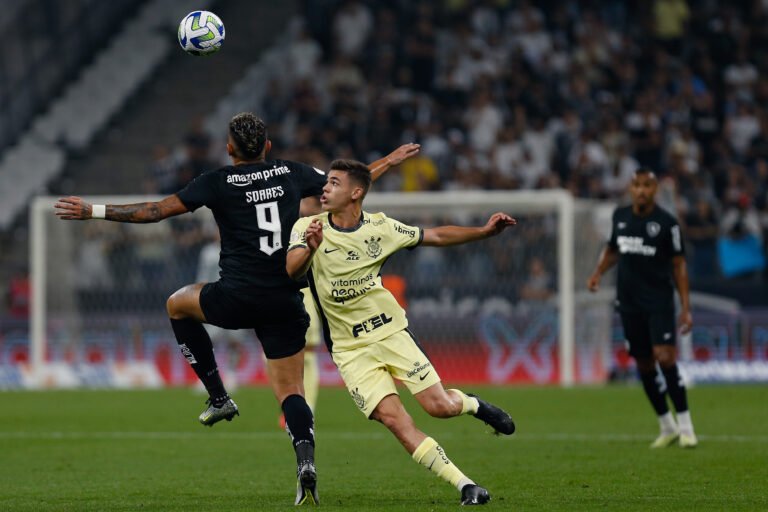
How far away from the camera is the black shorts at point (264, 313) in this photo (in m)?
9.02

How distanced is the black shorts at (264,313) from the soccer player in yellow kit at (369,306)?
28 centimetres

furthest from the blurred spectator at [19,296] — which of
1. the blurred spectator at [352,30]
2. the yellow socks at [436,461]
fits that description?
the yellow socks at [436,461]

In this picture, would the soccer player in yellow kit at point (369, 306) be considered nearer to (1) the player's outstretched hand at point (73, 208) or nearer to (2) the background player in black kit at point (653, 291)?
(1) the player's outstretched hand at point (73, 208)

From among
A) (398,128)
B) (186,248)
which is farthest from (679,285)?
(398,128)

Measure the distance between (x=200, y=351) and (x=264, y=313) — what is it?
70 cm

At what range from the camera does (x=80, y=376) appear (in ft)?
72.4

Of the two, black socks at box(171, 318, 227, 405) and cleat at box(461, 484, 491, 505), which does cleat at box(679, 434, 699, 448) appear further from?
black socks at box(171, 318, 227, 405)

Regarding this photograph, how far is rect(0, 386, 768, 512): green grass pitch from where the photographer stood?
9097 mm

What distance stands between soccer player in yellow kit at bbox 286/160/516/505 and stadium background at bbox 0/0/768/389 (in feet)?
39.9

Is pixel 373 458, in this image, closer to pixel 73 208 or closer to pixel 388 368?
pixel 388 368

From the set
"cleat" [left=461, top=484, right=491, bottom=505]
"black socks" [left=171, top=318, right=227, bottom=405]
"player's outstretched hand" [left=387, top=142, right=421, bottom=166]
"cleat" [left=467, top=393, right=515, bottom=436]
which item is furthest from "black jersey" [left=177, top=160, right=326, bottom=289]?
"cleat" [left=461, top=484, right=491, bottom=505]

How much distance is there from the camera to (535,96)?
25.3 meters

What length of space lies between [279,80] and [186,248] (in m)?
6.49

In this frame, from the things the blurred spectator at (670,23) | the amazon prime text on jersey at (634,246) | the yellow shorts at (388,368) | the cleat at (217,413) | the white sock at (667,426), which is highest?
the blurred spectator at (670,23)
